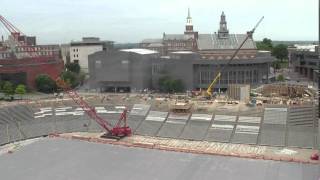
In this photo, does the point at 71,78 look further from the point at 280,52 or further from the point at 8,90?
the point at 280,52

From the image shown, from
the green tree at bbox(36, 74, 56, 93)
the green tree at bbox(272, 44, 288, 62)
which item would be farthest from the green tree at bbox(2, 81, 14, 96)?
the green tree at bbox(272, 44, 288, 62)

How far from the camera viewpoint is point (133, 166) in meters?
33.6

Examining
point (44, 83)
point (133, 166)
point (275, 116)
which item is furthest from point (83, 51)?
point (133, 166)

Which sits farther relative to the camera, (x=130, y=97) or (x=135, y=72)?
(x=135, y=72)

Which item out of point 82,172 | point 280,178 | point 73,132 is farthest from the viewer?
point 73,132

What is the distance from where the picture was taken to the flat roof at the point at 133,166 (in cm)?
3114

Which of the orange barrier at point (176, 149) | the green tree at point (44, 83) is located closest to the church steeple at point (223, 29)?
the green tree at point (44, 83)

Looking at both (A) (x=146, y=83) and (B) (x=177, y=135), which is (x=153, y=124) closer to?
(B) (x=177, y=135)

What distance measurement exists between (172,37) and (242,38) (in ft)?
135

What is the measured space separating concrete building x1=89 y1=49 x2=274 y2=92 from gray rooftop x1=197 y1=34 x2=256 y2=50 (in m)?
5.54

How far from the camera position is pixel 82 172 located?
32.2m

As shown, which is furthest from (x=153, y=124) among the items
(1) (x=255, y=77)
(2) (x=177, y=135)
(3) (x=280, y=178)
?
(1) (x=255, y=77)

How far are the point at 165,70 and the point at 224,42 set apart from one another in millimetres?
14481

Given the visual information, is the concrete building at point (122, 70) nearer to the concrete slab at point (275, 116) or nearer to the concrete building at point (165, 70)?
the concrete building at point (165, 70)
